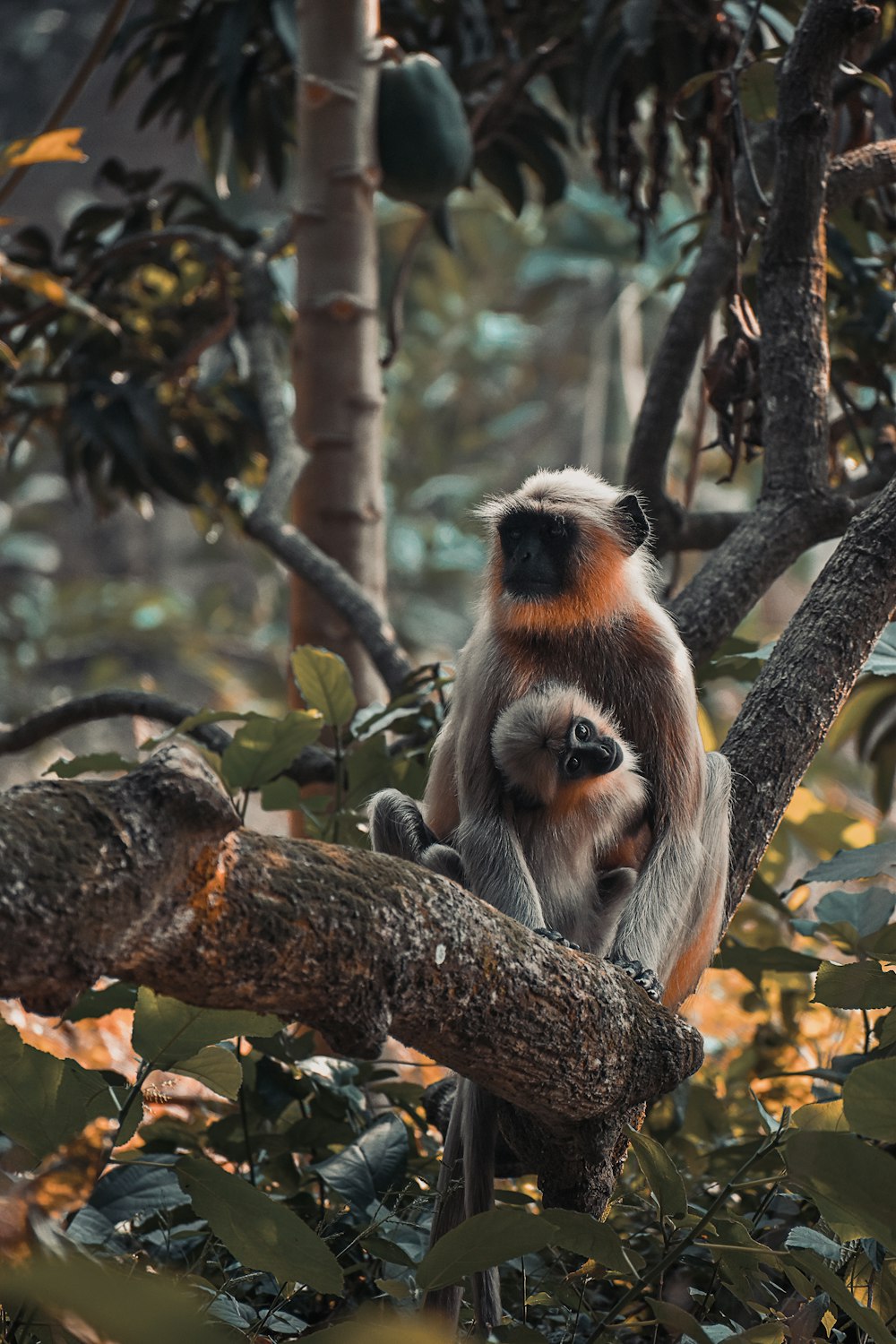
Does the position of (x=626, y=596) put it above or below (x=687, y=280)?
below

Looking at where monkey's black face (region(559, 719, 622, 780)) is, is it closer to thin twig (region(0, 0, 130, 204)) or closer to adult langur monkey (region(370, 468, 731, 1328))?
adult langur monkey (region(370, 468, 731, 1328))

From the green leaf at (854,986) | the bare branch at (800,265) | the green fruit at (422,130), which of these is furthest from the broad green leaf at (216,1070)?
the green fruit at (422,130)

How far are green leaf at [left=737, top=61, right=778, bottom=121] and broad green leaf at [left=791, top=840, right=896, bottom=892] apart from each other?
1994 mm

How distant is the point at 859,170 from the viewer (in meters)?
3.26

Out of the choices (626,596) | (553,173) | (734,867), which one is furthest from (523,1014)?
(553,173)

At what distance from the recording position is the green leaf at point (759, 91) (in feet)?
10.9

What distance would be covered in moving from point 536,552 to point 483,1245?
1.95 meters

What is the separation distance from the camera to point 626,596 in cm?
310

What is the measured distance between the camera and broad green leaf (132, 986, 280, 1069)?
68.2 inches

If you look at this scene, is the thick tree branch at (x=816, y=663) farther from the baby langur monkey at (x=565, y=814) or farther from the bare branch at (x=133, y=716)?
the bare branch at (x=133, y=716)

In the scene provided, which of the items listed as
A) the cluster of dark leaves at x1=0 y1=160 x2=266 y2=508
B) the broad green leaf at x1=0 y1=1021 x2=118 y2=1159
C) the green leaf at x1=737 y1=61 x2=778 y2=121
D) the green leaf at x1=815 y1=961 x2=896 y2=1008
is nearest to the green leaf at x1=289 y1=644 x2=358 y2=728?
the broad green leaf at x1=0 y1=1021 x2=118 y2=1159

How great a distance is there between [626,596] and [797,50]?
4.06 ft

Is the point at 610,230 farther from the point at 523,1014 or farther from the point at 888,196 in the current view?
the point at 523,1014

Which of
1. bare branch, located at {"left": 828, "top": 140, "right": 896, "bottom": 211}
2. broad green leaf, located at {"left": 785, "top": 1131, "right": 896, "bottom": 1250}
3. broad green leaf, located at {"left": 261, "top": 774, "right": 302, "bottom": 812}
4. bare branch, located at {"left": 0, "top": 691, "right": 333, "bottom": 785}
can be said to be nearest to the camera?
broad green leaf, located at {"left": 785, "top": 1131, "right": 896, "bottom": 1250}
